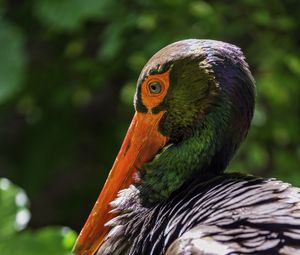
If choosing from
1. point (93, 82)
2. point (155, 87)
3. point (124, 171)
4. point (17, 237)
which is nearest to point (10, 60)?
point (93, 82)

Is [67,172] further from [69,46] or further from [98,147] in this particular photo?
[69,46]

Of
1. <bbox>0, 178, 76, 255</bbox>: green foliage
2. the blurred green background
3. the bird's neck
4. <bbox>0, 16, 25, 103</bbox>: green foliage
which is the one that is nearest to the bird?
the bird's neck

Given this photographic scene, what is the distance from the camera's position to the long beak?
3.19m

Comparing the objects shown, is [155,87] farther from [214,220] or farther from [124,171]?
[214,220]

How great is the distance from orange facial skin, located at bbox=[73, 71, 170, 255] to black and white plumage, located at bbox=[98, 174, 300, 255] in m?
0.07

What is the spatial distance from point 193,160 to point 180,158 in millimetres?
40

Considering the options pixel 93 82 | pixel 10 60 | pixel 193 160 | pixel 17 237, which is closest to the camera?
pixel 193 160

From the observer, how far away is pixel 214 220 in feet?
8.84

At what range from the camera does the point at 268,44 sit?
503 cm

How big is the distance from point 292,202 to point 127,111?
2997 millimetres

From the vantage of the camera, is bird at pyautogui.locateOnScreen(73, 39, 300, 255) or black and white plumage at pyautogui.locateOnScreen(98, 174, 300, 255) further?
bird at pyautogui.locateOnScreen(73, 39, 300, 255)

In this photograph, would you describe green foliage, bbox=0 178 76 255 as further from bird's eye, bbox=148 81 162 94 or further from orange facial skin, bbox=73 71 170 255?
bird's eye, bbox=148 81 162 94

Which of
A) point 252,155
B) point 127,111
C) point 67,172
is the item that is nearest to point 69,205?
point 67,172

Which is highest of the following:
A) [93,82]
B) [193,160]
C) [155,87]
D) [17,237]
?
[155,87]
